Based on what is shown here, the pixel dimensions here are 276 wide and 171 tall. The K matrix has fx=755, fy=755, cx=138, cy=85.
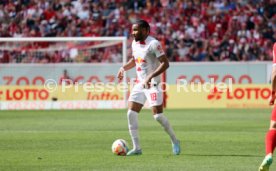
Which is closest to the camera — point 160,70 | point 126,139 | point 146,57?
point 160,70

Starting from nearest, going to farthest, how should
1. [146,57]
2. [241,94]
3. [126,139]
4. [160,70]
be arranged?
[160,70], [146,57], [126,139], [241,94]

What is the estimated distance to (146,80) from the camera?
13.5m

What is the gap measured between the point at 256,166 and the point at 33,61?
23.0 meters

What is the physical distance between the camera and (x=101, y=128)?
20672 millimetres

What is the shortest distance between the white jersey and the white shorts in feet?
0.64

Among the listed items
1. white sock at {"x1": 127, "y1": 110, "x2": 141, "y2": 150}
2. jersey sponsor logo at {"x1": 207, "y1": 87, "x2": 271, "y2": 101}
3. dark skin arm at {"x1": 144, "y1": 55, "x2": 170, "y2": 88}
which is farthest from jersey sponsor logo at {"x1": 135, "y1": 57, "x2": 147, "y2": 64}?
jersey sponsor logo at {"x1": 207, "y1": 87, "x2": 271, "y2": 101}

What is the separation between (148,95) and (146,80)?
0.35m

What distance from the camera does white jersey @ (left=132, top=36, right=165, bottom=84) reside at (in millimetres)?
13836

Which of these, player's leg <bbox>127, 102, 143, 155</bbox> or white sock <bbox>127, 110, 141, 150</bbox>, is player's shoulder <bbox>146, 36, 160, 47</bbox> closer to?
player's leg <bbox>127, 102, 143, 155</bbox>

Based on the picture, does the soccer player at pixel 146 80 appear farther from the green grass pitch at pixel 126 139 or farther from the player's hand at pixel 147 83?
the green grass pitch at pixel 126 139

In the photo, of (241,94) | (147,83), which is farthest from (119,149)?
(241,94)

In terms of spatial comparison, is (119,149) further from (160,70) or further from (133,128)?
(160,70)

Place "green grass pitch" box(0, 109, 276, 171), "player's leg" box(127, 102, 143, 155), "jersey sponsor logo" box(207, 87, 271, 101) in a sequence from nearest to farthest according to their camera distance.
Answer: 1. "green grass pitch" box(0, 109, 276, 171)
2. "player's leg" box(127, 102, 143, 155)
3. "jersey sponsor logo" box(207, 87, 271, 101)

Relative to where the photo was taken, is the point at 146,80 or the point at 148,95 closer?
the point at 146,80
